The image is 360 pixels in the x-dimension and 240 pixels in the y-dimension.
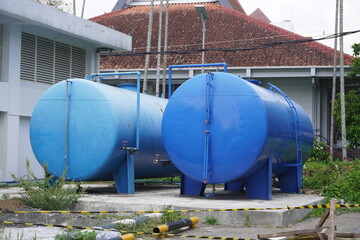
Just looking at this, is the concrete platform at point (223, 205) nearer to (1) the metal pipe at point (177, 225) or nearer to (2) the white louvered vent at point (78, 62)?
(1) the metal pipe at point (177, 225)

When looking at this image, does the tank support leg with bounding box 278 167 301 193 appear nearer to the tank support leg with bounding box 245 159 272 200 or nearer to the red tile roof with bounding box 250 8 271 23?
the tank support leg with bounding box 245 159 272 200

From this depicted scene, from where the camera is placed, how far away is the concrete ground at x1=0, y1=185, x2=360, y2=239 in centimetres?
974

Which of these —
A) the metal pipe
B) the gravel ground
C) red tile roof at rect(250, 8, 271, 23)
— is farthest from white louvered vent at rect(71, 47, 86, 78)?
red tile roof at rect(250, 8, 271, 23)

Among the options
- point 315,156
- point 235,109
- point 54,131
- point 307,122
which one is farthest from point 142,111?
point 315,156

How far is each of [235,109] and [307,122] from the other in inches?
173

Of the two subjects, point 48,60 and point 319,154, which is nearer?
point 48,60

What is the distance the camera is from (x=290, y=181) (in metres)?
15.4

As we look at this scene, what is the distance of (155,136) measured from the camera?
15.1 metres

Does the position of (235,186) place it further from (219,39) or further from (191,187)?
(219,39)

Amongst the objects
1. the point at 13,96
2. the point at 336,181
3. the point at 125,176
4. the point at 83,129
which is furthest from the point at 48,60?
the point at 336,181

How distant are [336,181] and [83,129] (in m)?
7.13

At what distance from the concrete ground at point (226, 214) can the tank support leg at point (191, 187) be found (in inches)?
9.3

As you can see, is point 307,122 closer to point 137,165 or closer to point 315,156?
point 137,165

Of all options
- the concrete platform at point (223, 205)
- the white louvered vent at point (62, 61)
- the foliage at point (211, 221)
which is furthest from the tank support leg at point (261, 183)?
the white louvered vent at point (62, 61)
